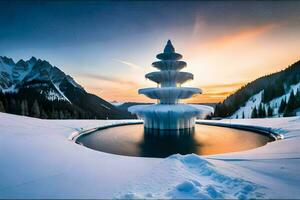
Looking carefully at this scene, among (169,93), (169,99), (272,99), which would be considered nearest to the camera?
(169,93)

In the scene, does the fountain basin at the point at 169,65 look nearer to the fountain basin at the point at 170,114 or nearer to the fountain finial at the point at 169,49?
the fountain finial at the point at 169,49

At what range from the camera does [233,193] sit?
14.3ft

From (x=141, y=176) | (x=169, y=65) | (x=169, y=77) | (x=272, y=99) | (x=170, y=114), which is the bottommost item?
(x=141, y=176)

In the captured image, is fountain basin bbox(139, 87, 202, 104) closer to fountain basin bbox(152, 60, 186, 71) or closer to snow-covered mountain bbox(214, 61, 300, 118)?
fountain basin bbox(152, 60, 186, 71)

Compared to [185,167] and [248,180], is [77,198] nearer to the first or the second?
[185,167]

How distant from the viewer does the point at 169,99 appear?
21.5 m

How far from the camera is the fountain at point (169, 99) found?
19.2 m

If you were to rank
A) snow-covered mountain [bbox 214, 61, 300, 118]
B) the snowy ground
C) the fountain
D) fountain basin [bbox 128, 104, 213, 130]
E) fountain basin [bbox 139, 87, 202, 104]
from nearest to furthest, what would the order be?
1. the snowy ground
2. fountain basin [bbox 128, 104, 213, 130]
3. the fountain
4. fountain basin [bbox 139, 87, 202, 104]
5. snow-covered mountain [bbox 214, 61, 300, 118]

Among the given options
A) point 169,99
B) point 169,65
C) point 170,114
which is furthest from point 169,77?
point 170,114

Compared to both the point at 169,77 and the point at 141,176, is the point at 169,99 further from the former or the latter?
the point at 141,176

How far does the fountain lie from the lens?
1925 cm

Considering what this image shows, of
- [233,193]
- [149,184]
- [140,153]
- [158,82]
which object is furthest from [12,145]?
[158,82]

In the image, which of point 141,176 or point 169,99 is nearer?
point 141,176

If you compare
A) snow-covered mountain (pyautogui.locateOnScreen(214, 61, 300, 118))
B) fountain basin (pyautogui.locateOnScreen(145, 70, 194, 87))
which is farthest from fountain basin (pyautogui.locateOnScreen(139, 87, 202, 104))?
snow-covered mountain (pyautogui.locateOnScreen(214, 61, 300, 118))
